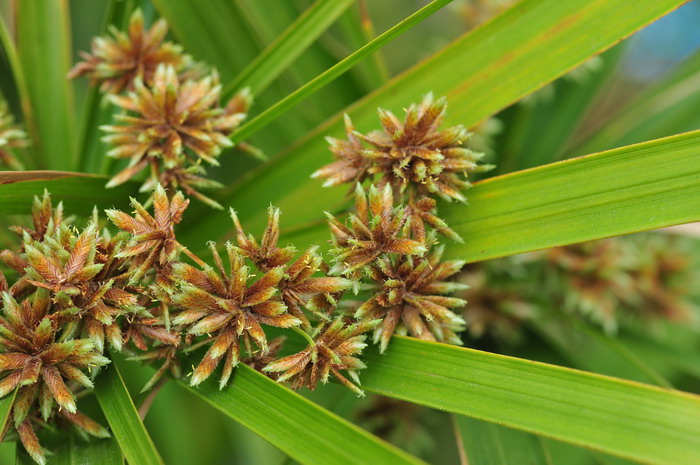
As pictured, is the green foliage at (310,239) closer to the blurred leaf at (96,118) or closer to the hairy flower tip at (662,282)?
the blurred leaf at (96,118)

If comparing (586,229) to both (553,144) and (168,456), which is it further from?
(168,456)

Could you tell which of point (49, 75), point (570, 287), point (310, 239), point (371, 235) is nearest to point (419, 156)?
point (371, 235)

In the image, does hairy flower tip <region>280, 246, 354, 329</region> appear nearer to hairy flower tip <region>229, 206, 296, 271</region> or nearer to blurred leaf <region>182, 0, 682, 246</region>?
hairy flower tip <region>229, 206, 296, 271</region>

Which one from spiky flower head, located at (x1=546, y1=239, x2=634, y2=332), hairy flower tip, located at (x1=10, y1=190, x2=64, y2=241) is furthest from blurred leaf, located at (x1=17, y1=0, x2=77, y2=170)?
spiky flower head, located at (x1=546, y1=239, x2=634, y2=332)

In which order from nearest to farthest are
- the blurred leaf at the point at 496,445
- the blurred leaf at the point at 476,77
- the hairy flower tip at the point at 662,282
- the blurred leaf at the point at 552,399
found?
the blurred leaf at the point at 552,399
the blurred leaf at the point at 476,77
the blurred leaf at the point at 496,445
the hairy flower tip at the point at 662,282

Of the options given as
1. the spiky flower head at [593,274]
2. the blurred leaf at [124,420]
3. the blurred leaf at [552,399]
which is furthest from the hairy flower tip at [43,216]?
the spiky flower head at [593,274]

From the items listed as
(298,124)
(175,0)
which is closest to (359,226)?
(298,124)

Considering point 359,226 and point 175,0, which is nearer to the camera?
point 359,226
